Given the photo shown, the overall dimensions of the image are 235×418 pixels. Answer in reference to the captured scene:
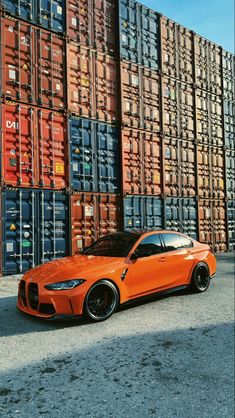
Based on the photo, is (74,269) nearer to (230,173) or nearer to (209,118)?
(209,118)

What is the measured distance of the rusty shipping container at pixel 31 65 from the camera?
9.12m

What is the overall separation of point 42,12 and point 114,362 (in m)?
10.1

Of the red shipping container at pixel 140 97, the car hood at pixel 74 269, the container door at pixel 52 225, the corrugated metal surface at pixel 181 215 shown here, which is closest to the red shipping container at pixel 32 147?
the container door at pixel 52 225

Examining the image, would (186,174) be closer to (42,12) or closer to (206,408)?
(42,12)

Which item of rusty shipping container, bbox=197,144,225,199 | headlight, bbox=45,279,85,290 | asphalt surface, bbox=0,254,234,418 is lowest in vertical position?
asphalt surface, bbox=0,254,234,418

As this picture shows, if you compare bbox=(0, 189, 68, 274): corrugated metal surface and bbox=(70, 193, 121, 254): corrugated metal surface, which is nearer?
bbox=(0, 189, 68, 274): corrugated metal surface

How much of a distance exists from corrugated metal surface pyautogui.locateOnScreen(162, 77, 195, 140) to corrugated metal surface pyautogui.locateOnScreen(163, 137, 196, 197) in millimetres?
407

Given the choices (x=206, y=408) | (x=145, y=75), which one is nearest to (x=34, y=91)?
(x=145, y=75)

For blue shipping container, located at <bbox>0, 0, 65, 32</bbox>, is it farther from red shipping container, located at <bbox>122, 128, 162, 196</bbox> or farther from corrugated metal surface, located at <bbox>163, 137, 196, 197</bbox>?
corrugated metal surface, located at <bbox>163, 137, 196, 197</bbox>

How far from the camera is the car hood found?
4.73m

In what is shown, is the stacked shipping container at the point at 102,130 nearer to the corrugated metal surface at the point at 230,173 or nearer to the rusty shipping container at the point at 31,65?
the rusty shipping container at the point at 31,65

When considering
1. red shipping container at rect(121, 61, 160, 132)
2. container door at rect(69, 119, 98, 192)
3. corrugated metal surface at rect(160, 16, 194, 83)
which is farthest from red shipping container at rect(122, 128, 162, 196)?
corrugated metal surface at rect(160, 16, 194, 83)

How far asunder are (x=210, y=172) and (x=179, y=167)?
2074 mm

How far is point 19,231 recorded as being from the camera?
9.02 metres
